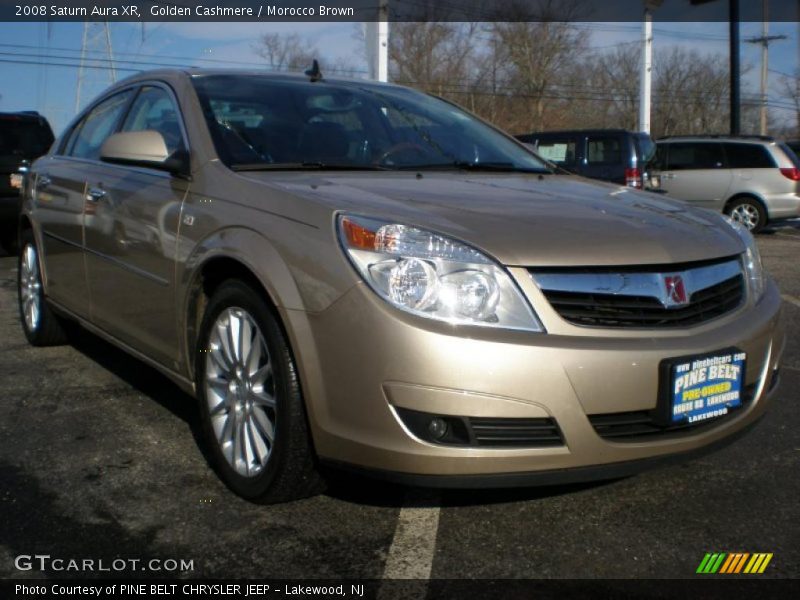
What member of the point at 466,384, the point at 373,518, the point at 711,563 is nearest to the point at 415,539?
the point at 373,518

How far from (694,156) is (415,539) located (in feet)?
45.3

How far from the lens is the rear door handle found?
13.6 ft

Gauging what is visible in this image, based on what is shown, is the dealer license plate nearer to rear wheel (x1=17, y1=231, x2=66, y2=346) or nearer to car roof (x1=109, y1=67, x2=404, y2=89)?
car roof (x1=109, y1=67, x2=404, y2=89)

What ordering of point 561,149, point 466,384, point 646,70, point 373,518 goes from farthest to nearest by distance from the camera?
point 646,70
point 561,149
point 373,518
point 466,384

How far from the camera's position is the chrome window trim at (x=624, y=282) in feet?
8.47

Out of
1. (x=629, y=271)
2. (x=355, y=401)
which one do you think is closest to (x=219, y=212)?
(x=355, y=401)

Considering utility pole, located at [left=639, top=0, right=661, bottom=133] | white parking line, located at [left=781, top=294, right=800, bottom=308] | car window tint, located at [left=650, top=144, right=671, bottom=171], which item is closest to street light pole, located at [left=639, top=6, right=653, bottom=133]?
utility pole, located at [left=639, top=0, right=661, bottom=133]

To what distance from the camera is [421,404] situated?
2.48 metres

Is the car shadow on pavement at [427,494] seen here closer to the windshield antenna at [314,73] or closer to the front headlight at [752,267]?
the front headlight at [752,267]

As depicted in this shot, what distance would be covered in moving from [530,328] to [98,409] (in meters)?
2.54

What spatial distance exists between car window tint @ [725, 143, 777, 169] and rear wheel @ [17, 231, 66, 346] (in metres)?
12.4

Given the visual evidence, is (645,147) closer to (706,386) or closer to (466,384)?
(706,386)

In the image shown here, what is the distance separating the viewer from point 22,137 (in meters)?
10.9

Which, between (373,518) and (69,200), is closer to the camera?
(373,518)
